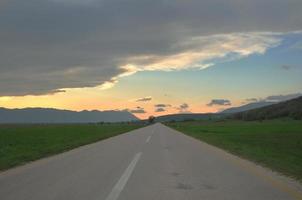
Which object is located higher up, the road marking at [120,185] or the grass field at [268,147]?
the grass field at [268,147]

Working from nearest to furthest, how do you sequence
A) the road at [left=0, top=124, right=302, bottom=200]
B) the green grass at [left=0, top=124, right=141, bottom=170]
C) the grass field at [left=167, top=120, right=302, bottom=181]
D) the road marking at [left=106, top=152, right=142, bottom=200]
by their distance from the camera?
the road marking at [left=106, top=152, right=142, bottom=200], the road at [left=0, top=124, right=302, bottom=200], the grass field at [left=167, top=120, right=302, bottom=181], the green grass at [left=0, top=124, right=141, bottom=170]

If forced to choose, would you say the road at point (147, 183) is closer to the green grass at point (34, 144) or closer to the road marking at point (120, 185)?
the road marking at point (120, 185)

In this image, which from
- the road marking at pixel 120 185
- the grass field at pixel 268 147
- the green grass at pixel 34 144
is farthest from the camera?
the green grass at pixel 34 144

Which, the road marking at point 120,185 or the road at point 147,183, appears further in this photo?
the road at point 147,183

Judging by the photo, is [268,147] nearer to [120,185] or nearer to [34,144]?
[34,144]

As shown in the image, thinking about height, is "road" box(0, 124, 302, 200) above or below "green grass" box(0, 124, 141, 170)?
below

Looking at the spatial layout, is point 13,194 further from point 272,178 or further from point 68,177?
point 272,178

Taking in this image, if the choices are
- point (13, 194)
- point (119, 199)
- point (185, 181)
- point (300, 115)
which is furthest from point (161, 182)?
point (300, 115)

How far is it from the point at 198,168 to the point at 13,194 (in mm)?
6857

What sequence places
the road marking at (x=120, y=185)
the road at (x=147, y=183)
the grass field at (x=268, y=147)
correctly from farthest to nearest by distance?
the grass field at (x=268, y=147) → the road at (x=147, y=183) → the road marking at (x=120, y=185)

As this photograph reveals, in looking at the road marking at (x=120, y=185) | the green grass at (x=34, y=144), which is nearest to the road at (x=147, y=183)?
the road marking at (x=120, y=185)

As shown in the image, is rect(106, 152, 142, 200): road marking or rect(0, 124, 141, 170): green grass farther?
rect(0, 124, 141, 170): green grass

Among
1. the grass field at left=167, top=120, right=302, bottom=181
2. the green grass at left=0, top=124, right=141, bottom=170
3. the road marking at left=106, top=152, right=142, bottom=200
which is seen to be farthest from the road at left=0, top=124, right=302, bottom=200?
the green grass at left=0, top=124, right=141, bottom=170

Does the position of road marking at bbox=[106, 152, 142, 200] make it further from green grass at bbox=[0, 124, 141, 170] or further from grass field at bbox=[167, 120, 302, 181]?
green grass at bbox=[0, 124, 141, 170]
